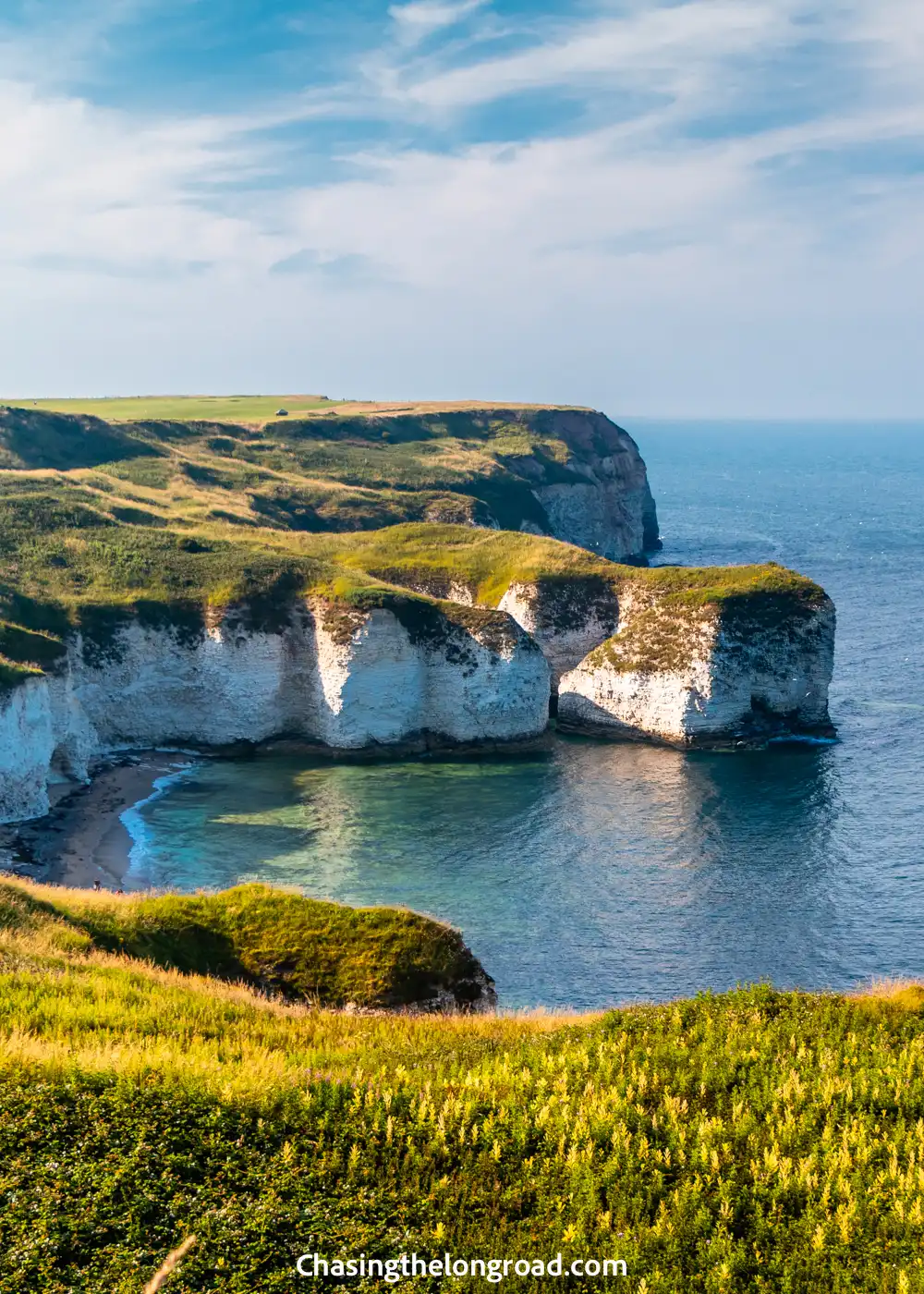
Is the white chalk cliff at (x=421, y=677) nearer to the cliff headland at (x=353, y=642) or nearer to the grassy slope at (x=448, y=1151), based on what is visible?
the cliff headland at (x=353, y=642)

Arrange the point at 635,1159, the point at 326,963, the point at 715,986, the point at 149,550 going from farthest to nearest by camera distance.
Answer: the point at 149,550 → the point at 715,986 → the point at 326,963 → the point at 635,1159

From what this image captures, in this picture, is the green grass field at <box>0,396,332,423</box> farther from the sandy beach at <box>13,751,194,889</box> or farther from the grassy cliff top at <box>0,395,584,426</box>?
the sandy beach at <box>13,751,194,889</box>

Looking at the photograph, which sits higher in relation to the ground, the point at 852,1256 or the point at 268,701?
Result: the point at 852,1256

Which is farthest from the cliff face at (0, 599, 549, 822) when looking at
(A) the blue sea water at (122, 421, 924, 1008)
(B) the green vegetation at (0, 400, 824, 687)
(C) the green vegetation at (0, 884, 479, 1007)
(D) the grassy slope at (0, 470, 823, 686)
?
(C) the green vegetation at (0, 884, 479, 1007)

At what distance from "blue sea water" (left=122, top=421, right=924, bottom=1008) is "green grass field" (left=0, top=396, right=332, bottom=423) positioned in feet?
267

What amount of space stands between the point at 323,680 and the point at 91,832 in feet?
67.5

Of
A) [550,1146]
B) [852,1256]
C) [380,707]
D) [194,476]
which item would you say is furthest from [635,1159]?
[194,476]

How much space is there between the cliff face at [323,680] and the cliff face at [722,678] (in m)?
6.53

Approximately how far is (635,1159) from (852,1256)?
2.61 metres

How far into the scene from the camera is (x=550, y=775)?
6544cm

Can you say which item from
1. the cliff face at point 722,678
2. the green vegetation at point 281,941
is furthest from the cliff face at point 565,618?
the green vegetation at point 281,941

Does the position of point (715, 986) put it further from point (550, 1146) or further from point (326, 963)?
point (550, 1146)

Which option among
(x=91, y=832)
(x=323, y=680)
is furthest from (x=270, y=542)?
(x=91, y=832)

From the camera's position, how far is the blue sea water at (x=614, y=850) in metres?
41.4
